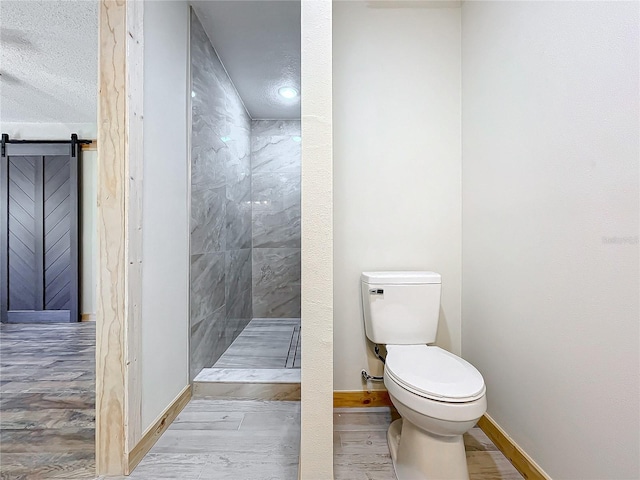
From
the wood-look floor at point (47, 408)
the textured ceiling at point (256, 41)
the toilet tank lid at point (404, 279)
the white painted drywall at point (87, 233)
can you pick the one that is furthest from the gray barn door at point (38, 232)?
the toilet tank lid at point (404, 279)

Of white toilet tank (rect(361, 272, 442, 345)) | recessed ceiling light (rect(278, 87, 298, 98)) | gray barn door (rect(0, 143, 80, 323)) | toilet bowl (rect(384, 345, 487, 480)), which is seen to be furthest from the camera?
gray barn door (rect(0, 143, 80, 323))

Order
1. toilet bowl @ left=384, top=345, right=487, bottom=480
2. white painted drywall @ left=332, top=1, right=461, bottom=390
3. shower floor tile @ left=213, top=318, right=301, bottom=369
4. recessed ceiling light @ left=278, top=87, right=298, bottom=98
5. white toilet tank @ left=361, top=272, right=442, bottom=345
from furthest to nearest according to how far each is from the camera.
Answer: recessed ceiling light @ left=278, top=87, right=298, bottom=98, shower floor tile @ left=213, top=318, right=301, bottom=369, white painted drywall @ left=332, top=1, right=461, bottom=390, white toilet tank @ left=361, top=272, right=442, bottom=345, toilet bowl @ left=384, top=345, right=487, bottom=480

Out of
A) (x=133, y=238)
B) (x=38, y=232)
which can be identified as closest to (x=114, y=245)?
(x=133, y=238)

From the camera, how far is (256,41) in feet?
7.34

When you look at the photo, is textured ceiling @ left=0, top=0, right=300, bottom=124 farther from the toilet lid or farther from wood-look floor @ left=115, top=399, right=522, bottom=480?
wood-look floor @ left=115, top=399, right=522, bottom=480

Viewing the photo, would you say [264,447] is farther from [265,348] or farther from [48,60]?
[48,60]

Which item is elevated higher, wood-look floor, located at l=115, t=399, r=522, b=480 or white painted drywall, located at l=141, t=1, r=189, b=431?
white painted drywall, located at l=141, t=1, r=189, b=431

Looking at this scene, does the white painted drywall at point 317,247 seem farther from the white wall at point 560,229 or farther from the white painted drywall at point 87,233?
the white painted drywall at point 87,233

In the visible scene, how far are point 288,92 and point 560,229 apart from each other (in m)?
2.61

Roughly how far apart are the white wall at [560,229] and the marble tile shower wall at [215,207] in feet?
5.44

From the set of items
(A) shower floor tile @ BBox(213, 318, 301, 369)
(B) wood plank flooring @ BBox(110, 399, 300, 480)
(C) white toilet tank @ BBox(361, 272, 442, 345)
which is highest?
(C) white toilet tank @ BBox(361, 272, 442, 345)

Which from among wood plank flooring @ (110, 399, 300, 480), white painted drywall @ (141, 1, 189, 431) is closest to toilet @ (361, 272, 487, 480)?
wood plank flooring @ (110, 399, 300, 480)

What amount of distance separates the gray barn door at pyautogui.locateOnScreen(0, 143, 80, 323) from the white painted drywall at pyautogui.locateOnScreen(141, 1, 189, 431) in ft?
10.3

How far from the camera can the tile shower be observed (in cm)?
207
